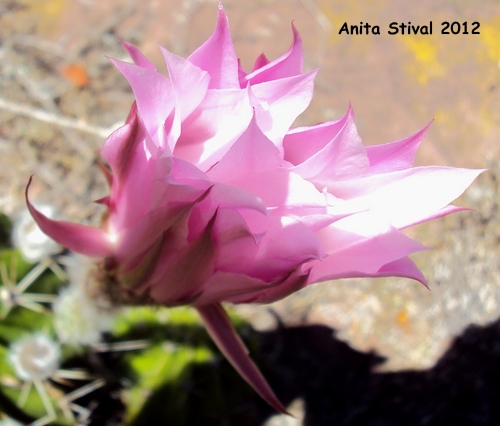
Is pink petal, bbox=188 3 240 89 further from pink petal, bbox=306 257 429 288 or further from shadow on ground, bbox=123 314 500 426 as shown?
shadow on ground, bbox=123 314 500 426

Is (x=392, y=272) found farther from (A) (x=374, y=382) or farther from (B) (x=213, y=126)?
(A) (x=374, y=382)

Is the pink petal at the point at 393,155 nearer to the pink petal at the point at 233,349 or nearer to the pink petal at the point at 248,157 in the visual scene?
the pink petal at the point at 248,157

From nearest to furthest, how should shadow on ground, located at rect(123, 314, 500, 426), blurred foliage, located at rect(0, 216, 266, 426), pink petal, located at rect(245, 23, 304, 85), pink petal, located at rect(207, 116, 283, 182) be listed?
pink petal, located at rect(207, 116, 283, 182) < pink petal, located at rect(245, 23, 304, 85) < blurred foliage, located at rect(0, 216, 266, 426) < shadow on ground, located at rect(123, 314, 500, 426)

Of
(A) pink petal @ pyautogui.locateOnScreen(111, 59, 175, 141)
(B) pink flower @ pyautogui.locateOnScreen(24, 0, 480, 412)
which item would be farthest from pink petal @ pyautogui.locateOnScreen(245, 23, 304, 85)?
(A) pink petal @ pyautogui.locateOnScreen(111, 59, 175, 141)

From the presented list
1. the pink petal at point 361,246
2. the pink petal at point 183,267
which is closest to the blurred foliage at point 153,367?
the pink petal at point 183,267

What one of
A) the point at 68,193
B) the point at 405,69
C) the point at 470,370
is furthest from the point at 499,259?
the point at 68,193

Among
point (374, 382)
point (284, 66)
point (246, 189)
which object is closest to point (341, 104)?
point (374, 382)
